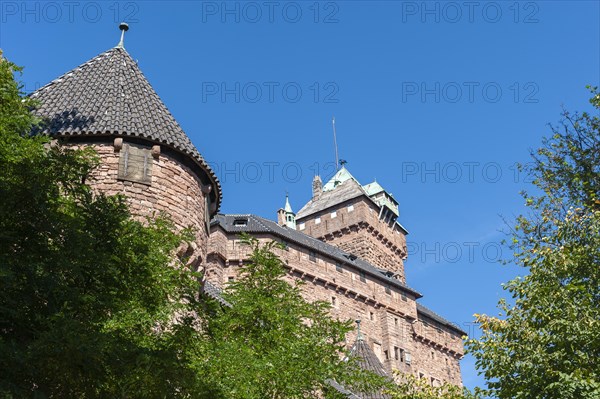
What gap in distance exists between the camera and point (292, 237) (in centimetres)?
4488

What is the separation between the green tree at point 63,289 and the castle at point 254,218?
32.0 inches

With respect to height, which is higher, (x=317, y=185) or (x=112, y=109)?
(x=317, y=185)

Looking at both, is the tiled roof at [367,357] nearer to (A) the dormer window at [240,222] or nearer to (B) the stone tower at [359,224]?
(A) the dormer window at [240,222]

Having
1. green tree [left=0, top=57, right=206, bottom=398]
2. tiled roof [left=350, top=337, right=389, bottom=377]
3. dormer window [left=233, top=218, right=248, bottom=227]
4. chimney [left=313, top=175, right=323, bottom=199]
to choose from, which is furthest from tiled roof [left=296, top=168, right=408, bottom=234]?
green tree [left=0, top=57, right=206, bottom=398]

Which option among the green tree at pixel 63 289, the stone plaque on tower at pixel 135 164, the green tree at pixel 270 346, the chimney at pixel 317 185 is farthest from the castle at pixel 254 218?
the green tree at pixel 270 346

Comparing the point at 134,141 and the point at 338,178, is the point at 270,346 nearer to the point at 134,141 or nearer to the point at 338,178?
the point at 134,141

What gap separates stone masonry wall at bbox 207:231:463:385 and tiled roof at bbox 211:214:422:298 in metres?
0.36

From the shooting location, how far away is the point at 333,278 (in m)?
45.3

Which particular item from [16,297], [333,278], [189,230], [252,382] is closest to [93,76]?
[189,230]

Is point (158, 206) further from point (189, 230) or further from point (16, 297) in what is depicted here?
point (16, 297)

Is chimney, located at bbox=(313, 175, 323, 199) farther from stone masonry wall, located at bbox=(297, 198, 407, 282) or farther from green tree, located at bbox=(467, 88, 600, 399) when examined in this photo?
green tree, located at bbox=(467, 88, 600, 399)

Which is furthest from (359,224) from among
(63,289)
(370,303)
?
(63,289)

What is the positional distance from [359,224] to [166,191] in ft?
138

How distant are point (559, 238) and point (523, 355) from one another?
8.57 feet
